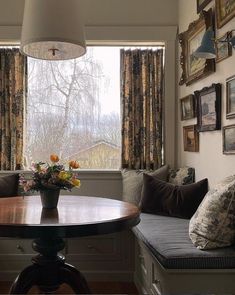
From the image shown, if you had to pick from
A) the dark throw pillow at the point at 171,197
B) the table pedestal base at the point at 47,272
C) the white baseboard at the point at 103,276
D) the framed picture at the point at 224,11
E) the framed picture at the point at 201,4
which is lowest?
the white baseboard at the point at 103,276

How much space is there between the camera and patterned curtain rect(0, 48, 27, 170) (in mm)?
4059

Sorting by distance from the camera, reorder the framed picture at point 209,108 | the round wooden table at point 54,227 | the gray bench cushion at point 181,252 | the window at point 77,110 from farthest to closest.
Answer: the window at point 77,110 < the framed picture at point 209,108 < the gray bench cushion at point 181,252 < the round wooden table at point 54,227

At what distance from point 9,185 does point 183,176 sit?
5.37 ft

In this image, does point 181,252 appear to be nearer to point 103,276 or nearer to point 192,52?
point 103,276

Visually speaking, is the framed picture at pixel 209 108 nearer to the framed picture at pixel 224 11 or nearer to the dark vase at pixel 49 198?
the framed picture at pixel 224 11

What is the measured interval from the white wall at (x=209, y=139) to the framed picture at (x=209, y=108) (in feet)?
0.17

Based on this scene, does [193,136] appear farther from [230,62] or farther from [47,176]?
[47,176]

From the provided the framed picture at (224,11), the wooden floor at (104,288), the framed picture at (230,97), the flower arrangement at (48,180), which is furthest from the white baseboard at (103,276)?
the framed picture at (224,11)

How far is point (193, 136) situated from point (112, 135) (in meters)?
0.99

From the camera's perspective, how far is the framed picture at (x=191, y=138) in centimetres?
349

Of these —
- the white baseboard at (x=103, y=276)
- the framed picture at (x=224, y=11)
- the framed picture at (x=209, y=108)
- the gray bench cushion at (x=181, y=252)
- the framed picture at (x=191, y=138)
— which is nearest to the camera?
the gray bench cushion at (x=181, y=252)

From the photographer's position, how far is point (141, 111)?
4.12 m

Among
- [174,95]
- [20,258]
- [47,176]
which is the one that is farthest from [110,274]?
[174,95]

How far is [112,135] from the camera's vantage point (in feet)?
13.8
